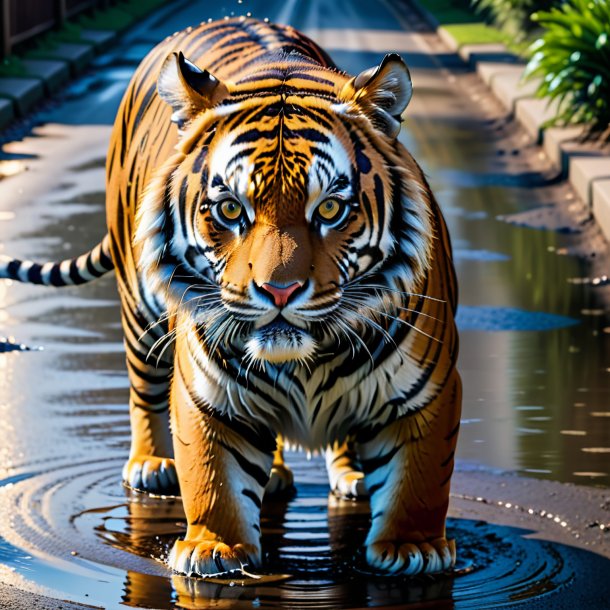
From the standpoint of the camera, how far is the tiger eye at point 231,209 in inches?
182

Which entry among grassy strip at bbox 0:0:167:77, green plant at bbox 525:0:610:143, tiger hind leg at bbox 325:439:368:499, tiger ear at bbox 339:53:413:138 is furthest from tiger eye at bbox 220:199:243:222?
grassy strip at bbox 0:0:167:77

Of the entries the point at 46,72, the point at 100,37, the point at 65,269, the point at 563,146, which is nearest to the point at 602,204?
the point at 563,146

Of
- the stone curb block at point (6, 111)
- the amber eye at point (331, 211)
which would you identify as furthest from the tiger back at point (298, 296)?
the stone curb block at point (6, 111)

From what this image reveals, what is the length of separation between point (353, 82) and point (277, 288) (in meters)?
0.70

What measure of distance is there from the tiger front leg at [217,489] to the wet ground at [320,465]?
3.5 inches

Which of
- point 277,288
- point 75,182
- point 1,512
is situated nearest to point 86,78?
point 75,182

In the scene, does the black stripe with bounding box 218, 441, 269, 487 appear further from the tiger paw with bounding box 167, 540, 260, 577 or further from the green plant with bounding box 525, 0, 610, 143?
the green plant with bounding box 525, 0, 610, 143

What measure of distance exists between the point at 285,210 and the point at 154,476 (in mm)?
1829

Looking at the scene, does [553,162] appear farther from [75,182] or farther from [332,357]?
[332,357]

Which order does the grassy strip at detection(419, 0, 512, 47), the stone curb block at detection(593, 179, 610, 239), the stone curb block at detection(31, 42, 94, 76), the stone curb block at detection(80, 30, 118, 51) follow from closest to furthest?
the stone curb block at detection(593, 179, 610, 239) → the stone curb block at detection(31, 42, 94, 76) → the stone curb block at detection(80, 30, 118, 51) → the grassy strip at detection(419, 0, 512, 47)

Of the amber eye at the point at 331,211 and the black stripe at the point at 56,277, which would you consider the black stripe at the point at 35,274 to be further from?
the amber eye at the point at 331,211

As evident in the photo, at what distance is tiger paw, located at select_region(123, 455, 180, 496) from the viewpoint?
20.0 feet

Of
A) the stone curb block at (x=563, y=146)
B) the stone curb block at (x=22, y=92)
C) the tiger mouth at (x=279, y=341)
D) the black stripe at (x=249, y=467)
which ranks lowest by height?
the stone curb block at (x=22, y=92)

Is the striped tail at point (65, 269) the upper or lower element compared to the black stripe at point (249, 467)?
lower
